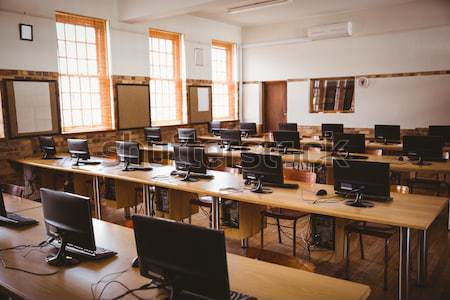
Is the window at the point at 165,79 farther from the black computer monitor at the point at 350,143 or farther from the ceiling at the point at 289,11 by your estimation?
the black computer monitor at the point at 350,143

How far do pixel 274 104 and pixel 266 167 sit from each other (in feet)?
24.7

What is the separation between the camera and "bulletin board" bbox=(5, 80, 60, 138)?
6.28 m

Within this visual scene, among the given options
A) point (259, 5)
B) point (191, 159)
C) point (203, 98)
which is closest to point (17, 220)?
point (191, 159)

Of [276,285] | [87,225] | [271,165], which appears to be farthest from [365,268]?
[87,225]

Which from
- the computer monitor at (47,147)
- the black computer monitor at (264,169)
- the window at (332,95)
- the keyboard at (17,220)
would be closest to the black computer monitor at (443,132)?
the window at (332,95)

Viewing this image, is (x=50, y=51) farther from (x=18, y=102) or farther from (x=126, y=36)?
(x=126, y=36)

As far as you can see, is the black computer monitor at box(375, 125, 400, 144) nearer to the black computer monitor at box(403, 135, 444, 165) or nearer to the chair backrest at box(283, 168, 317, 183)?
the black computer monitor at box(403, 135, 444, 165)

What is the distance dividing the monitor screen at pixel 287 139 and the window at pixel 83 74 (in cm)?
335

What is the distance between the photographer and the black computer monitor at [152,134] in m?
7.77

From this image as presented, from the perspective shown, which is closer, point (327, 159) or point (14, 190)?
point (14, 190)

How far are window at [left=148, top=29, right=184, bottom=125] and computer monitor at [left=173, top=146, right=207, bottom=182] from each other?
14.5 ft

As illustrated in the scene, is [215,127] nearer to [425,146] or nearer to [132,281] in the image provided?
[425,146]

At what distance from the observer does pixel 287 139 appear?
21.5 ft

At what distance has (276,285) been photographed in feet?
6.56
